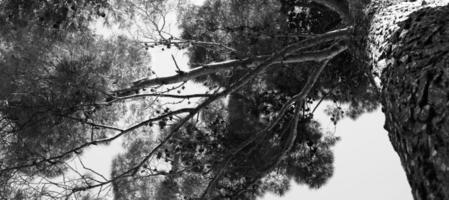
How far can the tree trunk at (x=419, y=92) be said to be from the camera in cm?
114

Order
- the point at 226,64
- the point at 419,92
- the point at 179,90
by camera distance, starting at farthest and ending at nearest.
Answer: the point at 179,90
the point at 226,64
the point at 419,92

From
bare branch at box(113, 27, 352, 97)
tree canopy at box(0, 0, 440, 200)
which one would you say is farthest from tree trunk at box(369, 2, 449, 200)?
bare branch at box(113, 27, 352, 97)

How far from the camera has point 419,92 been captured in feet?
4.28

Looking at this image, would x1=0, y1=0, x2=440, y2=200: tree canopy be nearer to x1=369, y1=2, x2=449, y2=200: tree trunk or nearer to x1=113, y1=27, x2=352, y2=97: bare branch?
x1=113, y1=27, x2=352, y2=97: bare branch

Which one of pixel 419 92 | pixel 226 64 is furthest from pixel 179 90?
pixel 419 92

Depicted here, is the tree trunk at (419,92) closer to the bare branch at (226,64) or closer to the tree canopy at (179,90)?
the tree canopy at (179,90)

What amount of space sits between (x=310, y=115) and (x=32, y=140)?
296 cm

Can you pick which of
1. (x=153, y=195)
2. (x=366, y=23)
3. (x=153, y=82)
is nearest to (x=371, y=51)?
(x=366, y=23)

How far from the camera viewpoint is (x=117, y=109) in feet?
15.7

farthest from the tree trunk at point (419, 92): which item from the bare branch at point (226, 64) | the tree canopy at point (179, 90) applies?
the bare branch at point (226, 64)

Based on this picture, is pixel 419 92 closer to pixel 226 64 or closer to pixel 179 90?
pixel 226 64

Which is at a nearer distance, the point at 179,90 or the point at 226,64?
the point at 226,64

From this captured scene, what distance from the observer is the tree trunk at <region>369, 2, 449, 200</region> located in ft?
3.75

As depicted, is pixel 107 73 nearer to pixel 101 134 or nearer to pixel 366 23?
pixel 101 134
